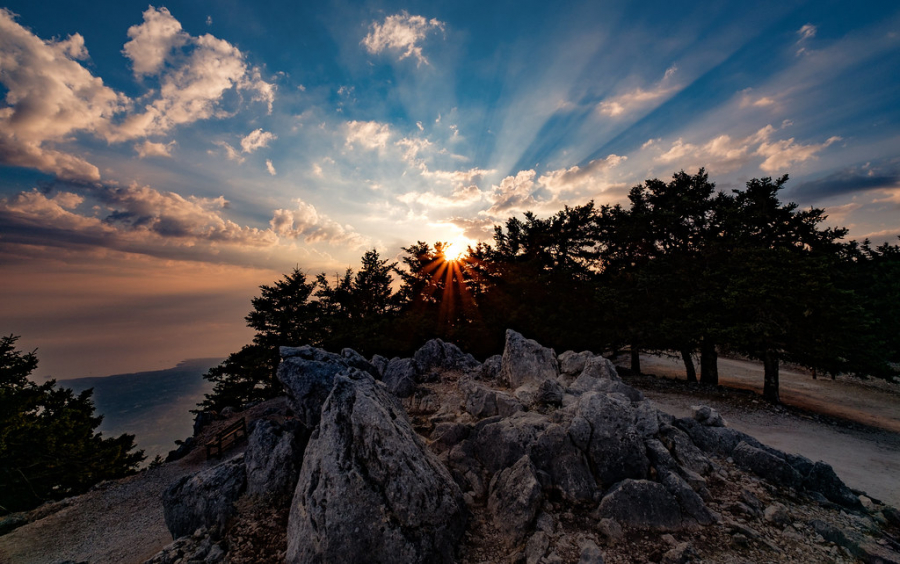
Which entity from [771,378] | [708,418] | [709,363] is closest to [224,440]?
[708,418]

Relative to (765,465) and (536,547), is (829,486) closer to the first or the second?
(765,465)

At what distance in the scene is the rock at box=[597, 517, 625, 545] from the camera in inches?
321

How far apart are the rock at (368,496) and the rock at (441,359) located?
43.4 ft

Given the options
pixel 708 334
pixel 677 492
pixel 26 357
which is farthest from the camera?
pixel 26 357

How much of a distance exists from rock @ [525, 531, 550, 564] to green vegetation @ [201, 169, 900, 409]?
21.8m

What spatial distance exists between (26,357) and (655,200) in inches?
2225

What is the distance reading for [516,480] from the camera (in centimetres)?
955

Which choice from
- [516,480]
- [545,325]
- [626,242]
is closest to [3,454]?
[516,480]

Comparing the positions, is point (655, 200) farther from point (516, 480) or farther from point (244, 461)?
point (244, 461)

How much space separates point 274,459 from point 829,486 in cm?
1832

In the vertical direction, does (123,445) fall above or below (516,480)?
below

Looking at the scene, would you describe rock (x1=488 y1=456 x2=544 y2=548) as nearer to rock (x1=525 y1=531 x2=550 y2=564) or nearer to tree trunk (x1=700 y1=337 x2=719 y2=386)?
rock (x1=525 y1=531 x2=550 y2=564)

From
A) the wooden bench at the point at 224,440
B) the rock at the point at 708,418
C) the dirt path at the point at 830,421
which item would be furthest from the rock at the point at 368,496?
the dirt path at the point at 830,421

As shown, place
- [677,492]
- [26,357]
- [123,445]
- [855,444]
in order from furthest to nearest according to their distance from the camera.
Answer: [123,445] → [26,357] → [855,444] → [677,492]
